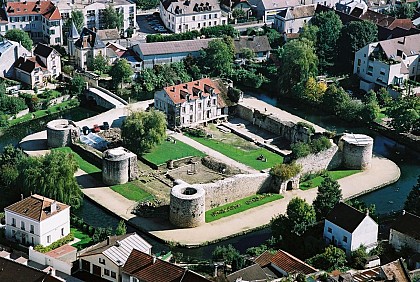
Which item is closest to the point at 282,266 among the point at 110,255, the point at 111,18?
the point at 110,255

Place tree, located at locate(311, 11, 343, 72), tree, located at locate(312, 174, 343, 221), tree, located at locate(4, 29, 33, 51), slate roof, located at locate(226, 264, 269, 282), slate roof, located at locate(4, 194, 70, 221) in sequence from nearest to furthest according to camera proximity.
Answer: slate roof, located at locate(226, 264, 269, 282)
slate roof, located at locate(4, 194, 70, 221)
tree, located at locate(312, 174, 343, 221)
tree, located at locate(4, 29, 33, 51)
tree, located at locate(311, 11, 343, 72)

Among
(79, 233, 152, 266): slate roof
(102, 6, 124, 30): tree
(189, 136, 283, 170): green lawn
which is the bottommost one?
(189, 136, 283, 170): green lawn

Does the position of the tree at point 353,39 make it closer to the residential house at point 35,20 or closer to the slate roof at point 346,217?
the residential house at point 35,20

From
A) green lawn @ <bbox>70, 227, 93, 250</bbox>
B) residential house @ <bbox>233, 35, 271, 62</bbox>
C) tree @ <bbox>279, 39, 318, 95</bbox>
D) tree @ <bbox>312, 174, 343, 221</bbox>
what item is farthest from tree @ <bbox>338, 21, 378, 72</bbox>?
green lawn @ <bbox>70, 227, 93, 250</bbox>

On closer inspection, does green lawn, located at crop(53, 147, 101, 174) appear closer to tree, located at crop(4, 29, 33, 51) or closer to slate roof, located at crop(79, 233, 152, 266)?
slate roof, located at crop(79, 233, 152, 266)

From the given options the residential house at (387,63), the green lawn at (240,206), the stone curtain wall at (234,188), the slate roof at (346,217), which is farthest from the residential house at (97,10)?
the slate roof at (346,217)

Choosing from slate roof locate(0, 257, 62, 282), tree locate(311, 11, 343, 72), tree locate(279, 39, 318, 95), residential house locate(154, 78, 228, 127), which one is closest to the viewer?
slate roof locate(0, 257, 62, 282)

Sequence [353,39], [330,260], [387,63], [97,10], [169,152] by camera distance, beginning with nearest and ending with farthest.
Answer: [330,260], [169,152], [387,63], [353,39], [97,10]

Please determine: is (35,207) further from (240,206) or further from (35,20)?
(35,20)
